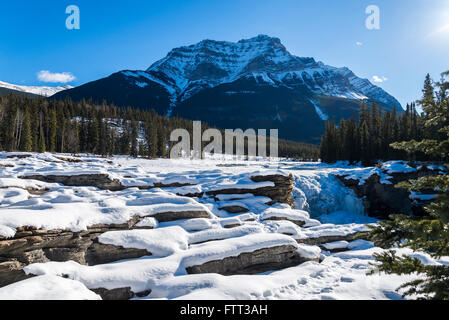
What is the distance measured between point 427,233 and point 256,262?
6.12m

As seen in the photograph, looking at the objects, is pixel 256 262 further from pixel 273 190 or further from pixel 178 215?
pixel 273 190

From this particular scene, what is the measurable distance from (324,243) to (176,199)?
843 cm

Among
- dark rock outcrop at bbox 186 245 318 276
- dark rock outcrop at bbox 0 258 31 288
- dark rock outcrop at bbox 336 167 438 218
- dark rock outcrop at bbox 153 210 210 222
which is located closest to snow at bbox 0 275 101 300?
dark rock outcrop at bbox 0 258 31 288

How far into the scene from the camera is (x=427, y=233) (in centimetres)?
366

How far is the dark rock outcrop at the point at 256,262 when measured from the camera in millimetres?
8101

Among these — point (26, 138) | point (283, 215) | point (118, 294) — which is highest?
point (26, 138)

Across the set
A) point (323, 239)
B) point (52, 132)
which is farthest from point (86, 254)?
point (52, 132)

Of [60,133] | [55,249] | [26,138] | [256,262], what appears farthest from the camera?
[60,133]

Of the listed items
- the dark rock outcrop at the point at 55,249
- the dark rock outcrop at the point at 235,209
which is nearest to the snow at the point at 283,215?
the dark rock outcrop at the point at 235,209

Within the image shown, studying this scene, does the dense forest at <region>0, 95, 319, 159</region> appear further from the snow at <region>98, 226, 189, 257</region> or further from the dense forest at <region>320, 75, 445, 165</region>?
the dense forest at <region>320, 75, 445, 165</region>

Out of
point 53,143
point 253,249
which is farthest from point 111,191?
point 53,143

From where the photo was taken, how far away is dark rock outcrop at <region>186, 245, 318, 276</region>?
8.10 meters

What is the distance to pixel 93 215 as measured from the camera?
10219mm
